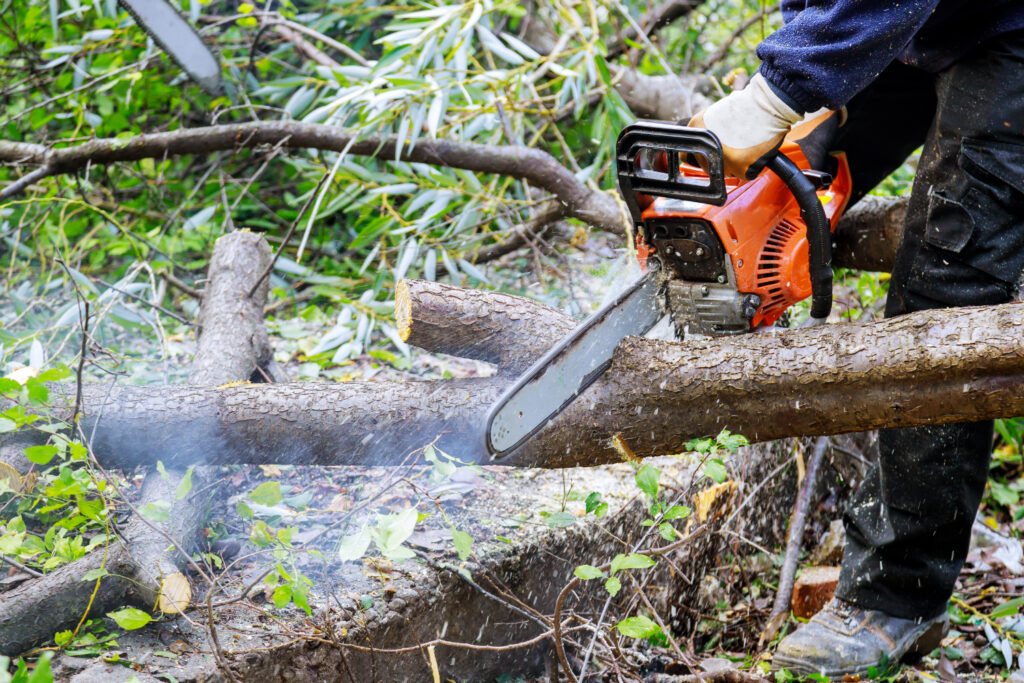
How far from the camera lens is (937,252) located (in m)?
1.82

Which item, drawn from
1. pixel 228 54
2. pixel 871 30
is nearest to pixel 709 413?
pixel 871 30

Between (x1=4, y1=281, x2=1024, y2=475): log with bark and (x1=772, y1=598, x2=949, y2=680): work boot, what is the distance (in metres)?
0.74

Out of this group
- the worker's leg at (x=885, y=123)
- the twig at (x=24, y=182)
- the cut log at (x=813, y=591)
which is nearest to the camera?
the worker's leg at (x=885, y=123)

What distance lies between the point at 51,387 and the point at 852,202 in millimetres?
2207

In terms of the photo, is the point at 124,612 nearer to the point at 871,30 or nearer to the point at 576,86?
the point at 871,30

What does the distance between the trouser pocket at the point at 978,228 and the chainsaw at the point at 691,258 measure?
243 millimetres

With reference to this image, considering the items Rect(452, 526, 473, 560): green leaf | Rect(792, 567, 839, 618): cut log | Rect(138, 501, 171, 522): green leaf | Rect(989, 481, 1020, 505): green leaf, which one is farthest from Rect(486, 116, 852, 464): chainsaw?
Rect(989, 481, 1020, 505): green leaf

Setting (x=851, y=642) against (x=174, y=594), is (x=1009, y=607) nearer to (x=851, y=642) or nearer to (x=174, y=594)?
(x=851, y=642)

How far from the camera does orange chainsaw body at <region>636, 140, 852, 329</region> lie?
1741 millimetres

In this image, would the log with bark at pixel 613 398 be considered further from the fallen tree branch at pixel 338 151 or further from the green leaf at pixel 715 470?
the fallen tree branch at pixel 338 151

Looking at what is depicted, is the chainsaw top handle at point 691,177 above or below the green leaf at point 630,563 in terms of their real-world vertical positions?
above

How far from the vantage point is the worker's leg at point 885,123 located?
2055mm

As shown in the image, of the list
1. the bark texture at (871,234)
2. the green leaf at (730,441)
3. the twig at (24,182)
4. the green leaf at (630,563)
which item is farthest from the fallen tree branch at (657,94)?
the green leaf at (630,563)

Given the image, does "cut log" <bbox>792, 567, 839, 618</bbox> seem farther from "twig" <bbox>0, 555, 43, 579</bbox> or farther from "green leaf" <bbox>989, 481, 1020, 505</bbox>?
"twig" <bbox>0, 555, 43, 579</bbox>
